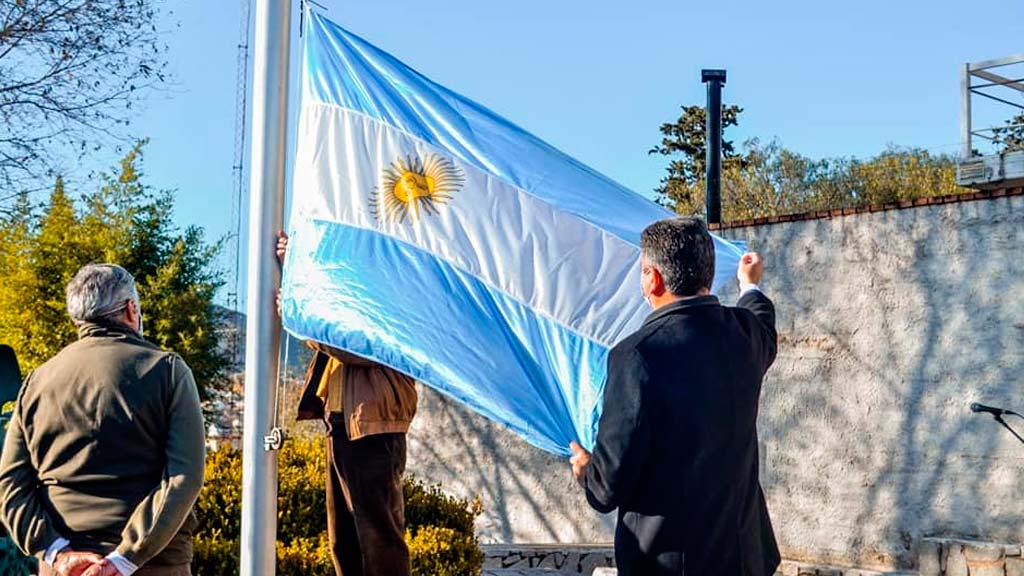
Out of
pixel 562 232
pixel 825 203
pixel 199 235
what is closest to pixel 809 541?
pixel 562 232

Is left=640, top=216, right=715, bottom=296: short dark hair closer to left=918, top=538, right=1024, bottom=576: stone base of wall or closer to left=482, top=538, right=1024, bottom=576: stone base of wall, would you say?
left=482, top=538, right=1024, bottom=576: stone base of wall

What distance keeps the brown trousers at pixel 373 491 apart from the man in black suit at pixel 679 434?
1706mm

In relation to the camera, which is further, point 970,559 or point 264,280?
point 970,559

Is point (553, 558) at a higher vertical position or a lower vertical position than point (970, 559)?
lower

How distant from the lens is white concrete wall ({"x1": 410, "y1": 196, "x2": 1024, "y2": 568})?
8.27 metres

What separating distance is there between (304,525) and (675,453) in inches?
164

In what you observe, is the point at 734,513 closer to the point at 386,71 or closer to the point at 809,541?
the point at 386,71

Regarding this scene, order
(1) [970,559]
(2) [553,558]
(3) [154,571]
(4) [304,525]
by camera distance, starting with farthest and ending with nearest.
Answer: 1. (2) [553,558]
2. (1) [970,559]
3. (4) [304,525]
4. (3) [154,571]

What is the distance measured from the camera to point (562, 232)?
13.6ft

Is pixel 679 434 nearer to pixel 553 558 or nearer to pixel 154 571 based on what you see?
pixel 154 571

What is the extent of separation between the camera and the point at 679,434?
118 inches

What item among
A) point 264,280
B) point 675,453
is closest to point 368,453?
point 264,280

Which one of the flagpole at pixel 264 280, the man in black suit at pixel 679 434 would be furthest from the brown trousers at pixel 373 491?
the man in black suit at pixel 679 434

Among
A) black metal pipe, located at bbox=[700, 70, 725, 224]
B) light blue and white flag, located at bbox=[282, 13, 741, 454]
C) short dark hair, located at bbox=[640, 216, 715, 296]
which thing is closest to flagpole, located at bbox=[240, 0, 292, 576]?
light blue and white flag, located at bbox=[282, 13, 741, 454]
